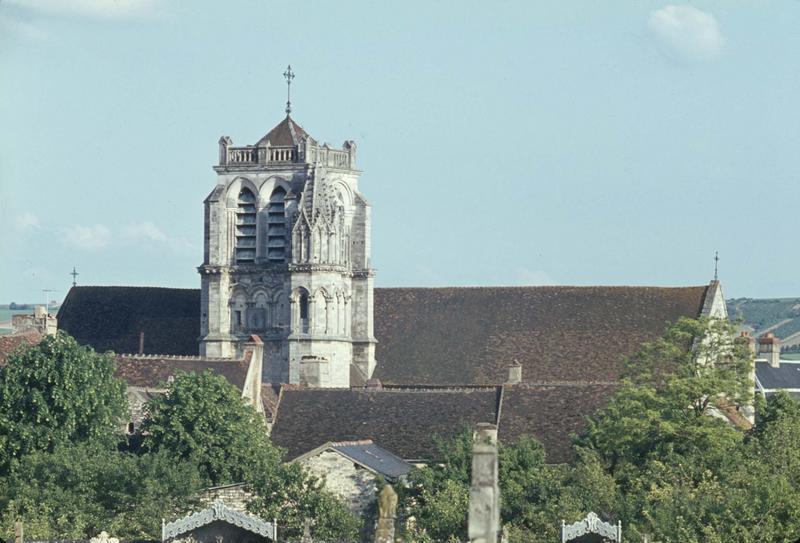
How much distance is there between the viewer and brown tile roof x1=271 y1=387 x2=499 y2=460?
3049 inches

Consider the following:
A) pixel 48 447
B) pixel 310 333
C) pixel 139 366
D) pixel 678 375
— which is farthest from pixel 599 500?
pixel 310 333

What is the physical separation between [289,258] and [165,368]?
12.5 meters

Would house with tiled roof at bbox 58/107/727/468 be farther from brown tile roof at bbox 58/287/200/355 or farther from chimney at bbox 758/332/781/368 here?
chimney at bbox 758/332/781/368

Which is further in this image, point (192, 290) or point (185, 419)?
point (192, 290)

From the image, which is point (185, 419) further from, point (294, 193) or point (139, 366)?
point (294, 193)

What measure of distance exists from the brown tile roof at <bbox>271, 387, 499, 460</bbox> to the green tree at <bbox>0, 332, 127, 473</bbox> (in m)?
7.47

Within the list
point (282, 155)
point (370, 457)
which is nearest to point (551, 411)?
point (370, 457)

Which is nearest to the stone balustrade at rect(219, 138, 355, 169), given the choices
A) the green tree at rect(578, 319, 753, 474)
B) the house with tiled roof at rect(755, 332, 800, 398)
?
the green tree at rect(578, 319, 753, 474)

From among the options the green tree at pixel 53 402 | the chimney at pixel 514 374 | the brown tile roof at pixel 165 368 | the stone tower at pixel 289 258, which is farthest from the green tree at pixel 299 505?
the stone tower at pixel 289 258

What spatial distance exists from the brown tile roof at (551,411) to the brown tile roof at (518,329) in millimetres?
10790

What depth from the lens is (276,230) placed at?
314 feet

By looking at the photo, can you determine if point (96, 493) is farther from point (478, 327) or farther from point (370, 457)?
point (478, 327)

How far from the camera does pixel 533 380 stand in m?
91.1

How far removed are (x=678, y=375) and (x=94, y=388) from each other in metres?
16.2
